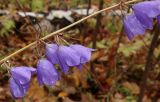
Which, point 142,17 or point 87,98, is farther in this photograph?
point 87,98

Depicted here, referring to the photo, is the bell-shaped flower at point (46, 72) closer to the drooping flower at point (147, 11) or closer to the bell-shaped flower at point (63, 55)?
the bell-shaped flower at point (63, 55)

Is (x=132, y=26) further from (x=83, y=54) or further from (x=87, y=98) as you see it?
(x=87, y=98)

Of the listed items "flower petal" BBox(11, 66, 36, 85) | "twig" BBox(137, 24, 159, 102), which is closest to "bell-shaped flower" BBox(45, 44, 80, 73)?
"flower petal" BBox(11, 66, 36, 85)

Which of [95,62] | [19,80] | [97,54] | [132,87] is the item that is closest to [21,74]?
[19,80]

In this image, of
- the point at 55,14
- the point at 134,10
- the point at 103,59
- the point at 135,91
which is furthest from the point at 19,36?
the point at 134,10

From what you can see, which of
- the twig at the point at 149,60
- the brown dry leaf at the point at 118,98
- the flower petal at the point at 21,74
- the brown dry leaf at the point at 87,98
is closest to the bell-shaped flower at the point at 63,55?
the flower petal at the point at 21,74

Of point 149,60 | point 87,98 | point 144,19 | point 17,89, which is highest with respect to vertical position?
point 144,19

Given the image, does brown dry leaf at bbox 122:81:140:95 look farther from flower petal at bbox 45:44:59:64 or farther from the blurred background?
flower petal at bbox 45:44:59:64
